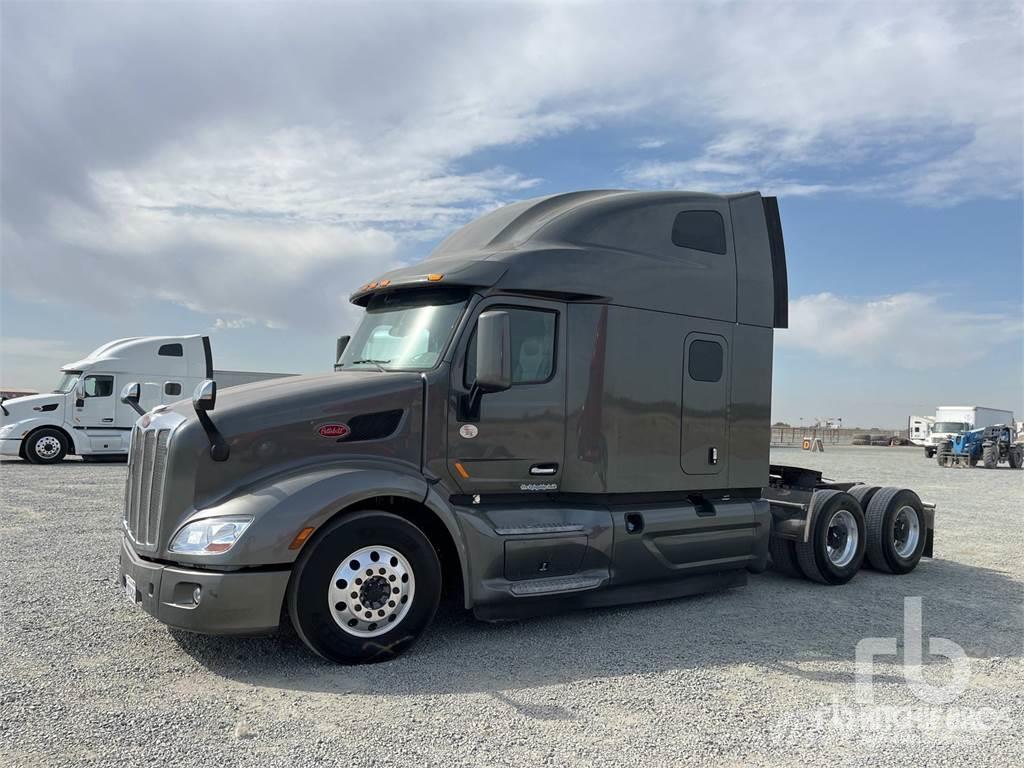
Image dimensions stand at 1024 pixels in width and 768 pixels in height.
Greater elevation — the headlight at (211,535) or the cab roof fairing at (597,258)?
the cab roof fairing at (597,258)

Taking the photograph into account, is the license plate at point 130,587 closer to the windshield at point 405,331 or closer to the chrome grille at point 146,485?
the chrome grille at point 146,485

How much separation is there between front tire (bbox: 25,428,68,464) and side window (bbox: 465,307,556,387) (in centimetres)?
1880

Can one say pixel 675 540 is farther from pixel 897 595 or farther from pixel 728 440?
pixel 897 595

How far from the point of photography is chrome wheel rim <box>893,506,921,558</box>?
9148 mm

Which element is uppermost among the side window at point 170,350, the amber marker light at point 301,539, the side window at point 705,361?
the side window at point 170,350

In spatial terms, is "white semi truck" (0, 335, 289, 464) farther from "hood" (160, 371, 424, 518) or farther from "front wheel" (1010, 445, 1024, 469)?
"front wheel" (1010, 445, 1024, 469)

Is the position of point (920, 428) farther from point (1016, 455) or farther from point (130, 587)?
point (130, 587)

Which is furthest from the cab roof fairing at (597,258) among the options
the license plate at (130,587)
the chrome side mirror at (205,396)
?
the license plate at (130,587)

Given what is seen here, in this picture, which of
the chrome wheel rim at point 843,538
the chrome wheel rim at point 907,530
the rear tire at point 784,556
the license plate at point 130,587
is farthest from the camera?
the chrome wheel rim at point 907,530

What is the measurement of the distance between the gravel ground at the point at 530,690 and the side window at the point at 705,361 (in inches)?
79.5

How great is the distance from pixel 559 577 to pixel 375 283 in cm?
282

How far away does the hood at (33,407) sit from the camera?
20.9 meters

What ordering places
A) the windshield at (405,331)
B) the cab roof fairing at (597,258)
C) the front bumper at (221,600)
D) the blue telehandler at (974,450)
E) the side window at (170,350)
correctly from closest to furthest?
the front bumper at (221,600) → the windshield at (405,331) → the cab roof fairing at (597,258) → the side window at (170,350) → the blue telehandler at (974,450)

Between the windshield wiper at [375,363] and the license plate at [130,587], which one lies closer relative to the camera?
the license plate at [130,587]
